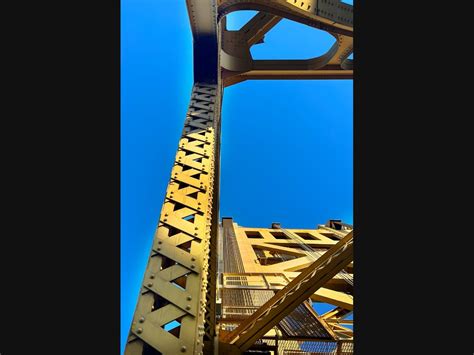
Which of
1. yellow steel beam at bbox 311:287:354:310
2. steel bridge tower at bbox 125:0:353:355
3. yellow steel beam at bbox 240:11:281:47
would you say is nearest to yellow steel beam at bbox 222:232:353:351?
steel bridge tower at bbox 125:0:353:355

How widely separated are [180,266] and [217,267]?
2.13 meters

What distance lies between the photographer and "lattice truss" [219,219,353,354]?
4.08 meters

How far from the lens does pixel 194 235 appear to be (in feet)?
10.7

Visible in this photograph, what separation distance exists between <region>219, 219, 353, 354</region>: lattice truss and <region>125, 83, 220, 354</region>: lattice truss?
90 centimetres

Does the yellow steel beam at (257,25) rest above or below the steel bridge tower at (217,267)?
above

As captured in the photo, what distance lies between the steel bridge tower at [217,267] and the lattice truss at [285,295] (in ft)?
0.07

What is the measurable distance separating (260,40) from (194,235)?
32.4 feet

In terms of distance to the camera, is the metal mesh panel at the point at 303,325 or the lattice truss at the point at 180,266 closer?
the lattice truss at the point at 180,266

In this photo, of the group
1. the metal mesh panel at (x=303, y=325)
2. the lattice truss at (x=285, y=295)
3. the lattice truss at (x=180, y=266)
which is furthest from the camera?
the metal mesh panel at (x=303, y=325)

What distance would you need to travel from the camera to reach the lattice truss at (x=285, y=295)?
4.08m

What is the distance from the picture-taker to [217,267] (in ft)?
16.3

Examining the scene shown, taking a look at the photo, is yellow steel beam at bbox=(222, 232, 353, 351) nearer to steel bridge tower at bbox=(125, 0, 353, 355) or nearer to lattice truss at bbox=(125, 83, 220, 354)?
steel bridge tower at bbox=(125, 0, 353, 355)

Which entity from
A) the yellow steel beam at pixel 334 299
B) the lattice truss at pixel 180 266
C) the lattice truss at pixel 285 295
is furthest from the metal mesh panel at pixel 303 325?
the lattice truss at pixel 180 266

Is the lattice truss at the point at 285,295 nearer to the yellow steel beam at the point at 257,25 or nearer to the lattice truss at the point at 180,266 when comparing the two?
the lattice truss at the point at 180,266
